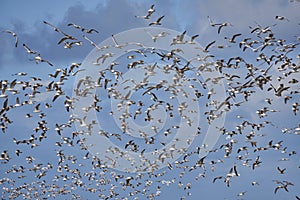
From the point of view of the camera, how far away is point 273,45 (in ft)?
95.2

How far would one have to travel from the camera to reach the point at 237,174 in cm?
2980

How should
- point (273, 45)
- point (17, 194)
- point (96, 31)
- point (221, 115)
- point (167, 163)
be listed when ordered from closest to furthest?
point (96, 31) → point (273, 45) → point (221, 115) → point (167, 163) → point (17, 194)

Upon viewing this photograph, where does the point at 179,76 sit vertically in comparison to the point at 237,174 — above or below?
above

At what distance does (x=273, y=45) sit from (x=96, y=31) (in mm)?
11305

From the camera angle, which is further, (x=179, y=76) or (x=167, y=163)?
(x=167, y=163)

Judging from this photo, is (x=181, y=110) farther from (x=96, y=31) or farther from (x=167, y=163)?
(x=96, y=31)

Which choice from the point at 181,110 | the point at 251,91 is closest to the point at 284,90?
the point at 251,91

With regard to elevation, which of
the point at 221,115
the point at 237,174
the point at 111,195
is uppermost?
the point at 221,115

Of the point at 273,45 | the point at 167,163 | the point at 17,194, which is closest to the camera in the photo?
the point at 273,45

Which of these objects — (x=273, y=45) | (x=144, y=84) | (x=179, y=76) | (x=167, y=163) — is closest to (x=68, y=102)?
(x=144, y=84)

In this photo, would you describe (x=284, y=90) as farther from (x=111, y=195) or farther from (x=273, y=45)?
(x=111, y=195)

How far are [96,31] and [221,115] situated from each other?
13339mm

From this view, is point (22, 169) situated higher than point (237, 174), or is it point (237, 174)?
point (22, 169)

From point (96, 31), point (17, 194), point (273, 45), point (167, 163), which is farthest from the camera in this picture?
point (17, 194)
